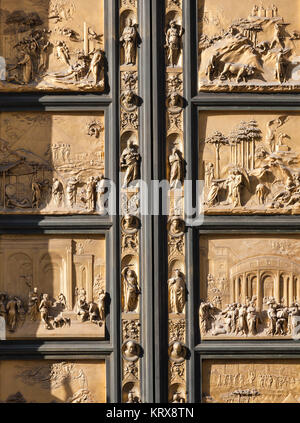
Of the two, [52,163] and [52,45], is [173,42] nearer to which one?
[52,45]

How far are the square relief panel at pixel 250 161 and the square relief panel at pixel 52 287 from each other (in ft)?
4.20

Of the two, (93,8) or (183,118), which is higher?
(93,8)

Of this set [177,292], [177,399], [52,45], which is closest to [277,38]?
[52,45]

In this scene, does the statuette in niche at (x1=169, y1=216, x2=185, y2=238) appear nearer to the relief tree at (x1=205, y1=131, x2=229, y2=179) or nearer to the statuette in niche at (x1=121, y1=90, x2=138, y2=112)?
the relief tree at (x1=205, y1=131, x2=229, y2=179)

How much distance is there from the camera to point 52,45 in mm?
6664

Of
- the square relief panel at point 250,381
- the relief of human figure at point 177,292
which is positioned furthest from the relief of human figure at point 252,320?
the relief of human figure at point 177,292

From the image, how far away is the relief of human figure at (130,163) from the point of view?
6.50m

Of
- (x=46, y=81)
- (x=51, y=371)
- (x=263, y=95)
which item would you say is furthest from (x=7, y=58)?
(x=51, y=371)

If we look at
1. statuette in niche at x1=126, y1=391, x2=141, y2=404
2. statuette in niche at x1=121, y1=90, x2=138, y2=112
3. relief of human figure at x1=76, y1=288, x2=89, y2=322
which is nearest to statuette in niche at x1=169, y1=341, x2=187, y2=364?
statuette in niche at x1=126, y1=391, x2=141, y2=404

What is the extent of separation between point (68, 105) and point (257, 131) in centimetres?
190

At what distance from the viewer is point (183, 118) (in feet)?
21.6

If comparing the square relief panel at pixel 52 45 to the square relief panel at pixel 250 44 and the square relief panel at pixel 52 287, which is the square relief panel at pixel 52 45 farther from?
the square relief panel at pixel 52 287
